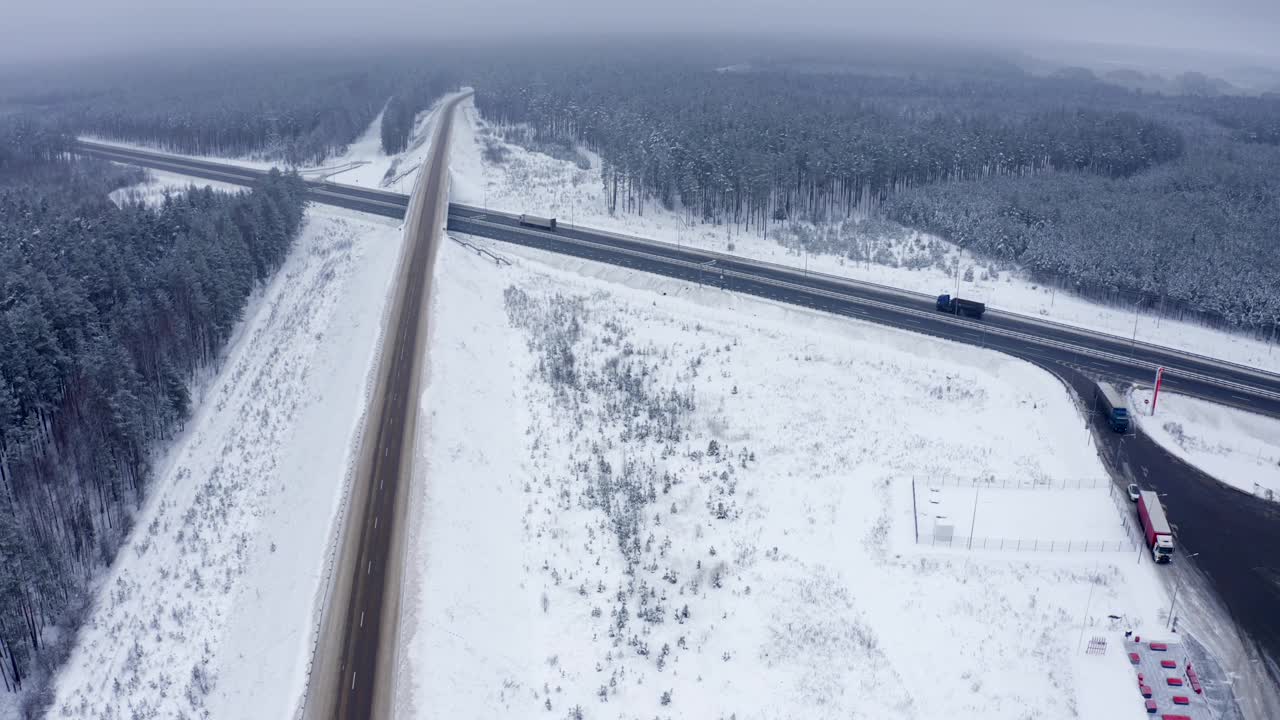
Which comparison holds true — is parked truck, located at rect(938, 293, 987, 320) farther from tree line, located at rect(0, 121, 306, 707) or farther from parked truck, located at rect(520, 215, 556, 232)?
tree line, located at rect(0, 121, 306, 707)

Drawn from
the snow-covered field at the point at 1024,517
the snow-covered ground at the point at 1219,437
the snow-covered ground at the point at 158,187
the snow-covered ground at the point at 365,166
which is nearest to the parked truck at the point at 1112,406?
the snow-covered ground at the point at 1219,437

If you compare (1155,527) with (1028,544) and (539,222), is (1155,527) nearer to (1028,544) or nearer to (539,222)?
(1028,544)

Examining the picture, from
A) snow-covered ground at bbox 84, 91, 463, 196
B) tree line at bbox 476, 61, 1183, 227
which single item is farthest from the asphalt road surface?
snow-covered ground at bbox 84, 91, 463, 196

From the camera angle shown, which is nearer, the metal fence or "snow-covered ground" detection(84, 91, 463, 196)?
the metal fence

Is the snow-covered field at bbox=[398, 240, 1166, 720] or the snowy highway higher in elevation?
the snowy highway

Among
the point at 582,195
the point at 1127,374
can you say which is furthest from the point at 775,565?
the point at 582,195

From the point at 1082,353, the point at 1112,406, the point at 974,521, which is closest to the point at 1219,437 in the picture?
the point at 1112,406

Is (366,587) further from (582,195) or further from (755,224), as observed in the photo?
(582,195)
